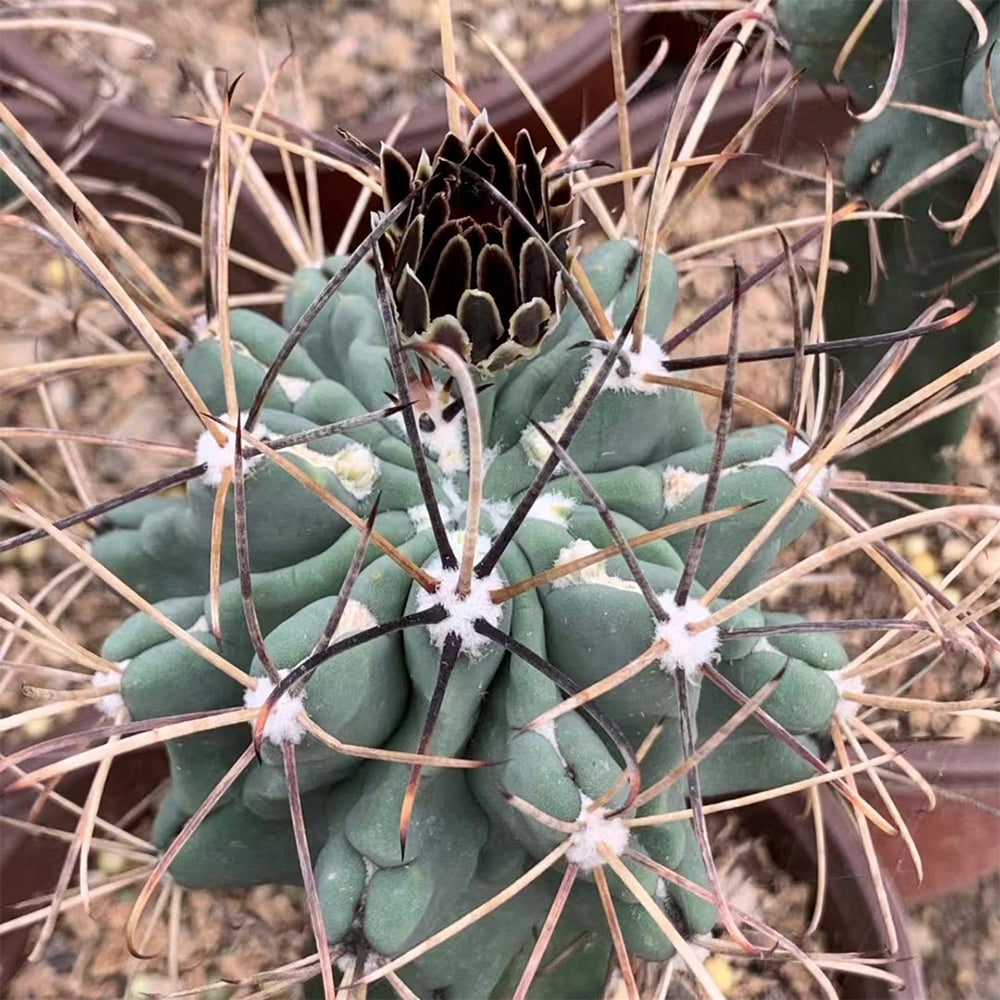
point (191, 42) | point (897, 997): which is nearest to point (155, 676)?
point (897, 997)

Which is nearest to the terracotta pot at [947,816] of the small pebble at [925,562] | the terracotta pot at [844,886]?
the terracotta pot at [844,886]

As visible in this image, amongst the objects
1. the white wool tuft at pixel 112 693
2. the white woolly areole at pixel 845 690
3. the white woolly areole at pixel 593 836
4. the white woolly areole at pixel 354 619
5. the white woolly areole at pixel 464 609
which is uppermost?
the white woolly areole at pixel 464 609

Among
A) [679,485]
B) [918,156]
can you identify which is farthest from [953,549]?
[679,485]

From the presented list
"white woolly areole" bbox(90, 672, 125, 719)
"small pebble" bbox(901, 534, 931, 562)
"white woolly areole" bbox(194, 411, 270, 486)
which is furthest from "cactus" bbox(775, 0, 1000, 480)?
"white woolly areole" bbox(90, 672, 125, 719)

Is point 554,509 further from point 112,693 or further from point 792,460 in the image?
point 112,693

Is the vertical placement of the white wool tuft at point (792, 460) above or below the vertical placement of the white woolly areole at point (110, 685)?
above

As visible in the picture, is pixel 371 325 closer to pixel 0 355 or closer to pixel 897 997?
pixel 897 997

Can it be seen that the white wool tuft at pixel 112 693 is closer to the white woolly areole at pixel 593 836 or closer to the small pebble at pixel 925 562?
the white woolly areole at pixel 593 836

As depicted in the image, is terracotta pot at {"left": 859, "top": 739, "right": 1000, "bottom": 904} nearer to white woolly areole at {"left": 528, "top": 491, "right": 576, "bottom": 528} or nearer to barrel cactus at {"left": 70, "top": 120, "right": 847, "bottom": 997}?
barrel cactus at {"left": 70, "top": 120, "right": 847, "bottom": 997}
